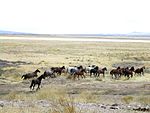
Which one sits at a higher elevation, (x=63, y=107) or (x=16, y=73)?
(x=63, y=107)

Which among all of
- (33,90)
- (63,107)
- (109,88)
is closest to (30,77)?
(33,90)

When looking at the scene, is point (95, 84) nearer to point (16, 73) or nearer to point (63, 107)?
point (16, 73)

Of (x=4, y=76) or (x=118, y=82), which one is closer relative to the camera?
(x=118, y=82)

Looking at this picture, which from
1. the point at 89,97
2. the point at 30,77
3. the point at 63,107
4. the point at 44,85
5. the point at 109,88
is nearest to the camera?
the point at 63,107

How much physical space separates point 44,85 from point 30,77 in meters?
3.24

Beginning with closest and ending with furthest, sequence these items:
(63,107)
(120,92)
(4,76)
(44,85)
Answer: (63,107) → (120,92) → (44,85) → (4,76)

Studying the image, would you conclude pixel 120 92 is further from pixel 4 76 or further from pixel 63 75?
pixel 4 76

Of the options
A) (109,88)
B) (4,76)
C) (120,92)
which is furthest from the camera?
(4,76)

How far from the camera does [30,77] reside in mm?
32531

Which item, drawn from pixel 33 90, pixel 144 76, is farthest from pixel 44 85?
pixel 144 76

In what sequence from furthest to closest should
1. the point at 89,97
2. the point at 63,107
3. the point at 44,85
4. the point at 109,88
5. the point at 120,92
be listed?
the point at 44,85
the point at 109,88
the point at 120,92
the point at 89,97
the point at 63,107

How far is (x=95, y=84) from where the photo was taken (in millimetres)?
29703

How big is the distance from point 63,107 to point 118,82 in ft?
67.2

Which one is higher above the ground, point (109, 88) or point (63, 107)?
point (63, 107)
